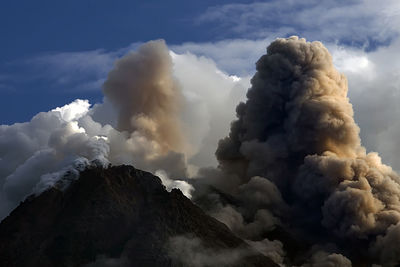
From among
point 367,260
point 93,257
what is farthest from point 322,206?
point 93,257

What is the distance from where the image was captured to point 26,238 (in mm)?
114188

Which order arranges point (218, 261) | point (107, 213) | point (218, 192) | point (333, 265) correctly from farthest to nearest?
point (218, 192) → point (107, 213) → point (218, 261) → point (333, 265)

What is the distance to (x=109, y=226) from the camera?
114188 millimetres

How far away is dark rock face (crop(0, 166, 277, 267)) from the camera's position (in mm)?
108312

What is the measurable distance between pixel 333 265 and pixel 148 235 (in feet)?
99.5

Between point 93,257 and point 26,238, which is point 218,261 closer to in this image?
point 93,257

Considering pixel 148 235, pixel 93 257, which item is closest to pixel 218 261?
pixel 148 235

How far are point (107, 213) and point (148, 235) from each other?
875 cm

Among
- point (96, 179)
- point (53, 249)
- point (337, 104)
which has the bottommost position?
point (53, 249)

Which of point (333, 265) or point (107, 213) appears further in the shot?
point (107, 213)

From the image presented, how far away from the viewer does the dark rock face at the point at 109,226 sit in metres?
108

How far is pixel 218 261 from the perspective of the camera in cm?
10819

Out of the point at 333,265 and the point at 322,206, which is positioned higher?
the point at 322,206

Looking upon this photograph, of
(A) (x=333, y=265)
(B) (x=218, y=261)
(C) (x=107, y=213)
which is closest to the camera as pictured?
(A) (x=333, y=265)
